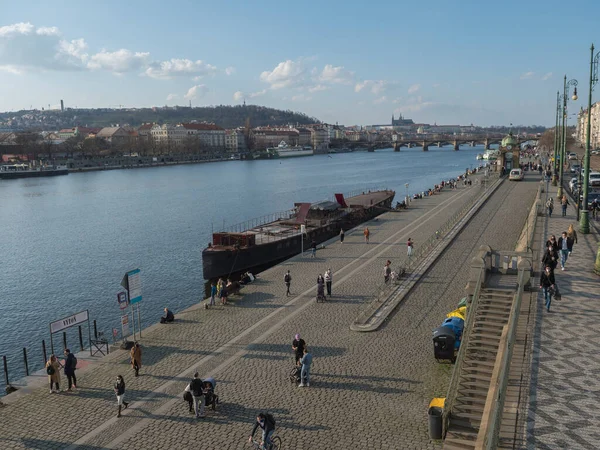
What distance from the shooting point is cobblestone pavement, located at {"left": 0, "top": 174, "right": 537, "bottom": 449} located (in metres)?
12.1

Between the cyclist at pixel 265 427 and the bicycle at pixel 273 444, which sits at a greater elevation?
the cyclist at pixel 265 427

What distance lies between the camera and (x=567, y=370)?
472 inches

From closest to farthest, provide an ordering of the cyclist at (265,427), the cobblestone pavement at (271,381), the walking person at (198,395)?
the cyclist at (265,427) → the cobblestone pavement at (271,381) → the walking person at (198,395)

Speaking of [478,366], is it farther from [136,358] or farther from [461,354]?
[136,358]

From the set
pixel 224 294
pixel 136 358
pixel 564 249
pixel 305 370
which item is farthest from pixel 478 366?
pixel 224 294

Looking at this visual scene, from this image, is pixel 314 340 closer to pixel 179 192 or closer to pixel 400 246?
pixel 400 246

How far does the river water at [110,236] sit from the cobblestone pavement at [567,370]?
18147 millimetres


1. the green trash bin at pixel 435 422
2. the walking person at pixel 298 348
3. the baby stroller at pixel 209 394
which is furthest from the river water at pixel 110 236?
the green trash bin at pixel 435 422

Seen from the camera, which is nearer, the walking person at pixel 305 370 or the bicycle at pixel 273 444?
the bicycle at pixel 273 444

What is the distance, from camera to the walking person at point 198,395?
12672 millimetres

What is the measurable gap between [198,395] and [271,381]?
8.36 ft

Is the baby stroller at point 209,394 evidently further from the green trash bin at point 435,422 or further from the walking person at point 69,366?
the green trash bin at point 435,422

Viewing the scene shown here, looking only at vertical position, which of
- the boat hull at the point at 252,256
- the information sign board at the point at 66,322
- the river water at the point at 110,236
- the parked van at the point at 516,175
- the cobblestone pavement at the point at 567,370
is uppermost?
the parked van at the point at 516,175

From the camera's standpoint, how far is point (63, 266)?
4025 cm
